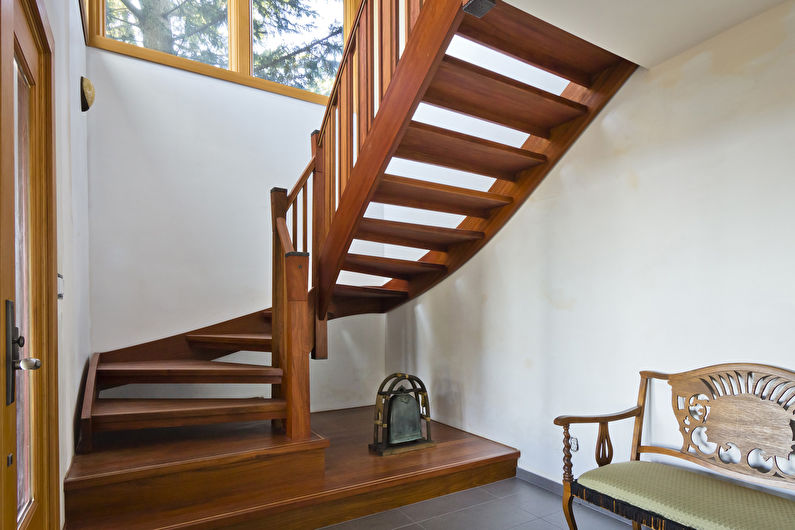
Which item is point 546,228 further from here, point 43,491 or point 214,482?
point 43,491

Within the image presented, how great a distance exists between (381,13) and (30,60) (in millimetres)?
1744

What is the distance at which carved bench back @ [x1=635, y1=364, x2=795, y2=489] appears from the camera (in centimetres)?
196

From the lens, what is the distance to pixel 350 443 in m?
3.45

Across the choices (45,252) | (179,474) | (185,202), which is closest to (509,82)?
(45,252)

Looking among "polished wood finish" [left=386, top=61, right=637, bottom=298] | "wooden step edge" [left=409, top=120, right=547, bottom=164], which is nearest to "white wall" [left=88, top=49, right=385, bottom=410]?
"polished wood finish" [left=386, top=61, right=637, bottom=298]

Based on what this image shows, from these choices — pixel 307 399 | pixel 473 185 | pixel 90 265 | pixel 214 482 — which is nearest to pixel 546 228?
pixel 473 185

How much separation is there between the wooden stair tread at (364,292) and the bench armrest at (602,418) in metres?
1.89

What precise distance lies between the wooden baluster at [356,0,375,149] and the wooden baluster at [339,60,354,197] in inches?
4.2

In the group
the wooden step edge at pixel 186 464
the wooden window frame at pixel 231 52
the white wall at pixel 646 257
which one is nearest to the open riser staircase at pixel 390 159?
the wooden step edge at pixel 186 464

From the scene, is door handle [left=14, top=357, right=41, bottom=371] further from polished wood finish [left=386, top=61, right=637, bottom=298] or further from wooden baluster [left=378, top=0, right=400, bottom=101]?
polished wood finish [left=386, top=61, right=637, bottom=298]

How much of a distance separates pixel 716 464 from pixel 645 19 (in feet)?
6.59

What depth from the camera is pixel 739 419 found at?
6.85ft

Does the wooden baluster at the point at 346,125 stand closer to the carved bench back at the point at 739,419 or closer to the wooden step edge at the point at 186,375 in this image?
the wooden step edge at the point at 186,375

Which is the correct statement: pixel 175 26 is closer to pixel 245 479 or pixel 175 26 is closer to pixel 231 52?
pixel 231 52
